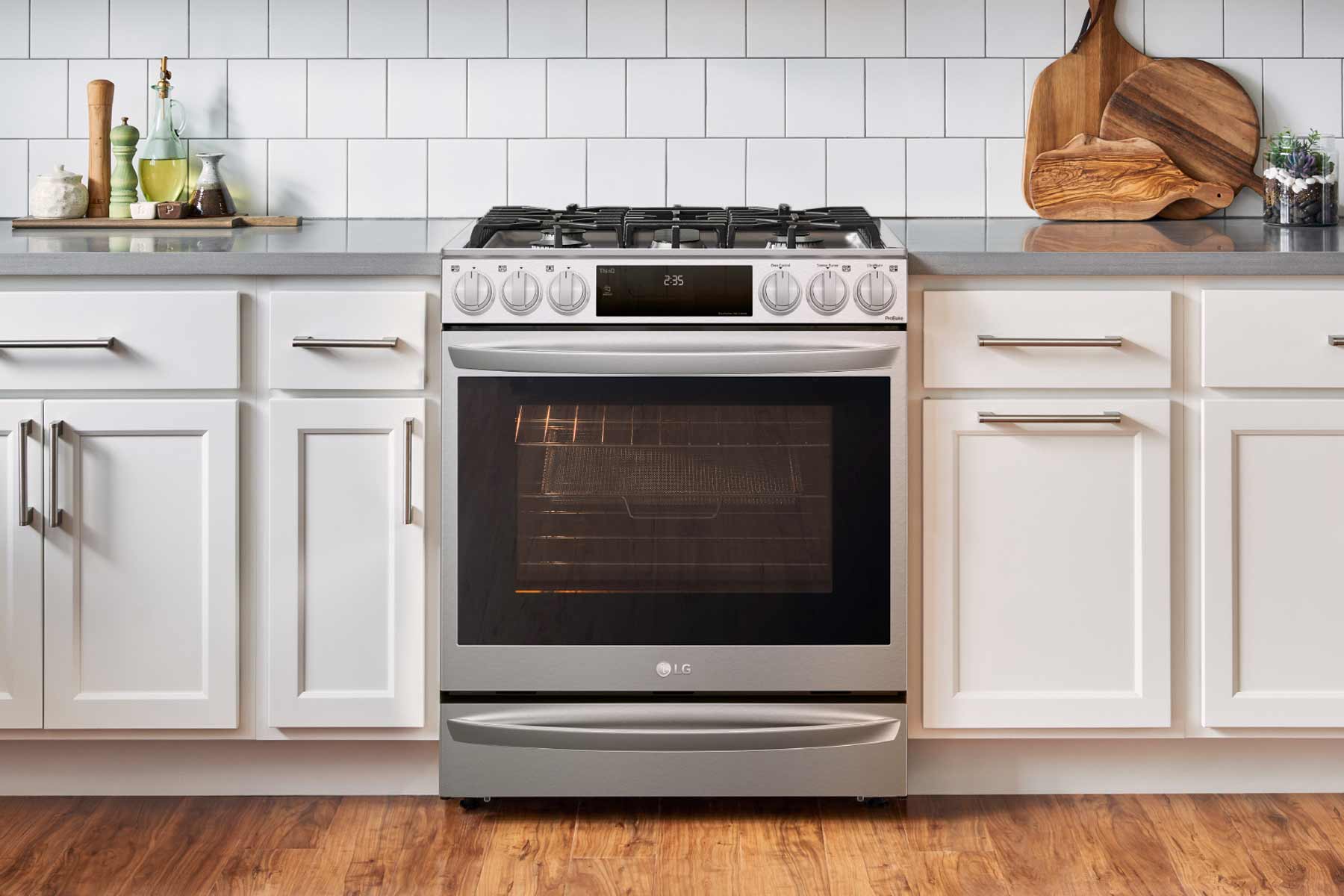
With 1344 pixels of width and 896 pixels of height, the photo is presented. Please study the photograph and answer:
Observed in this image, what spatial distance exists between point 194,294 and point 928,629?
1255 millimetres

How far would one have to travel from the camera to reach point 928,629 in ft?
6.56

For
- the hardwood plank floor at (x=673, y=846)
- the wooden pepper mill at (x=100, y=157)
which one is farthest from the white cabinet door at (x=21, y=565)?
the wooden pepper mill at (x=100, y=157)

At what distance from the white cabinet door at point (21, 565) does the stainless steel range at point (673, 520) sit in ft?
2.08

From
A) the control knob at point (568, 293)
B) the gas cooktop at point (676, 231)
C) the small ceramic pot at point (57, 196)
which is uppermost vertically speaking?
the small ceramic pot at point (57, 196)

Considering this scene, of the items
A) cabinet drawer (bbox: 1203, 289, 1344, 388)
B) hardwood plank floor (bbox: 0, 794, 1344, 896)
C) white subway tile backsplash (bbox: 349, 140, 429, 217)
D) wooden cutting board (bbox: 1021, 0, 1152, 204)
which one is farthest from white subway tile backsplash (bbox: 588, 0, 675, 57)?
hardwood plank floor (bbox: 0, 794, 1344, 896)

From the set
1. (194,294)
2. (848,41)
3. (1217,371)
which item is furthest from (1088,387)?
(194,294)

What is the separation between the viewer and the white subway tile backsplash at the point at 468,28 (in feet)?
8.58

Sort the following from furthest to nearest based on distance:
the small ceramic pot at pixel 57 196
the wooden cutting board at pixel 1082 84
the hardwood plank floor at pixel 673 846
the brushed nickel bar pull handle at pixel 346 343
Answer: the wooden cutting board at pixel 1082 84 → the small ceramic pot at pixel 57 196 → the brushed nickel bar pull handle at pixel 346 343 → the hardwood plank floor at pixel 673 846

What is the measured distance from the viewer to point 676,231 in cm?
206

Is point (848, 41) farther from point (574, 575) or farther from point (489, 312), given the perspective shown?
point (574, 575)

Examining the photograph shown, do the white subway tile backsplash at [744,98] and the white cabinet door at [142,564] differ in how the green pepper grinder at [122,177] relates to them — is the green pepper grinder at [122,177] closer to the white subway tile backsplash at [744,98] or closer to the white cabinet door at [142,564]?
the white cabinet door at [142,564]

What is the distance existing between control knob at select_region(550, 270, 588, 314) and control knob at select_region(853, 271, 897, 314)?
1.36 feet

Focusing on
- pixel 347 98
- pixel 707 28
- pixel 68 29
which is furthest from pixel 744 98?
pixel 68 29

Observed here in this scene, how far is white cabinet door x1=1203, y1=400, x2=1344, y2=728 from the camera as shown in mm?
1963
